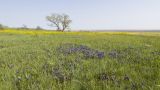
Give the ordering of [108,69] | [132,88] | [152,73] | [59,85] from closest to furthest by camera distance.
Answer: [132,88]
[59,85]
[152,73]
[108,69]

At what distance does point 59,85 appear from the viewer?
4.57 meters

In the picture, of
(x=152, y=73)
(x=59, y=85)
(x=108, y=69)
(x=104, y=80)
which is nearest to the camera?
(x=59, y=85)

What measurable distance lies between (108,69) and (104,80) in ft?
3.63

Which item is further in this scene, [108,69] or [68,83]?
[108,69]

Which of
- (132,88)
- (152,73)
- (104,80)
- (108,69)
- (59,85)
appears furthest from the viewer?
(108,69)

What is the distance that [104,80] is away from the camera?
193 inches

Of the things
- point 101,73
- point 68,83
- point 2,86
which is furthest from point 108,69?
point 2,86

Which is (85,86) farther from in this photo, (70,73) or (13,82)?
(13,82)

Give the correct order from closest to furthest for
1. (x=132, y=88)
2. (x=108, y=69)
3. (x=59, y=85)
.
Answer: (x=132, y=88), (x=59, y=85), (x=108, y=69)

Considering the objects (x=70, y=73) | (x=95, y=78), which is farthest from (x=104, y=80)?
(x=70, y=73)

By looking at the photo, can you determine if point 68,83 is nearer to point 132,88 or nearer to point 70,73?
point 70,73

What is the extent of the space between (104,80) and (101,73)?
0.63 m

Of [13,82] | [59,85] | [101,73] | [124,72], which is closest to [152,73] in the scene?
[124,72]

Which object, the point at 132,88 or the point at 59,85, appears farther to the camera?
the point at 59,85
